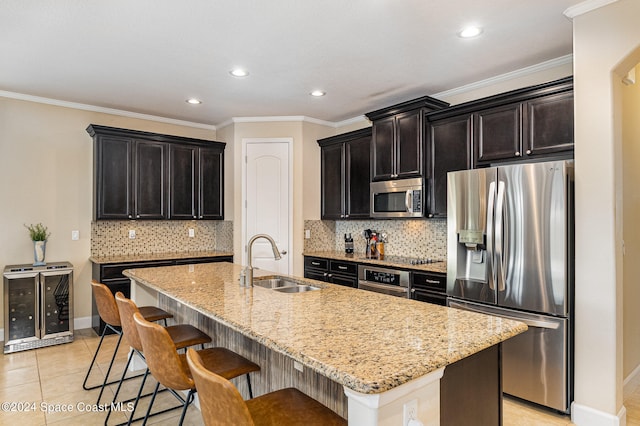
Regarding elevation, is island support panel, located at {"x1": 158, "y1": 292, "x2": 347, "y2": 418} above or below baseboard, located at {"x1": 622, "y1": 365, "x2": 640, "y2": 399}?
above

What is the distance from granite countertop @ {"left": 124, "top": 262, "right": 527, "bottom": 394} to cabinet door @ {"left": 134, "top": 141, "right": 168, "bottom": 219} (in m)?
2.62

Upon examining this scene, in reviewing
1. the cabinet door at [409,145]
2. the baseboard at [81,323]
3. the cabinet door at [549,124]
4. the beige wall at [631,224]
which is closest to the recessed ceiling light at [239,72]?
the cabinet door at [409,145]

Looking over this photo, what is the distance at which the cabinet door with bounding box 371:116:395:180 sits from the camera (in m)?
4.30

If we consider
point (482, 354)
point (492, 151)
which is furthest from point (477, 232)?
point (482, 354)

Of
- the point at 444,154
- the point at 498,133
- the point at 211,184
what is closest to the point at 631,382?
the point at 498,133

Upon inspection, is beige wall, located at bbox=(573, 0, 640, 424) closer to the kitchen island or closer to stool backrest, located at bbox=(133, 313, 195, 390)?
the kitchen island

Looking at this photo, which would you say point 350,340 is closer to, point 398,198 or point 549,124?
point 549,124

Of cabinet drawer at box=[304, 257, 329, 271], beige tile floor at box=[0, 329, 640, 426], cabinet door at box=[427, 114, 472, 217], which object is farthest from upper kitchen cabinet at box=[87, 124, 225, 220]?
cabinet door at box=[427, 114, 472, 217]

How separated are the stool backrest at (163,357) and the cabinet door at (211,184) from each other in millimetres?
3578

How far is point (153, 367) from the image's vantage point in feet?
6.07

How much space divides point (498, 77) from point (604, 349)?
2.50 metres

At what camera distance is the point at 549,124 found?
3.05 metres

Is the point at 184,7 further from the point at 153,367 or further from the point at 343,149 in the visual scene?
the point at 343,149

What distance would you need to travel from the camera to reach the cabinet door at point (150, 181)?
189 inches
